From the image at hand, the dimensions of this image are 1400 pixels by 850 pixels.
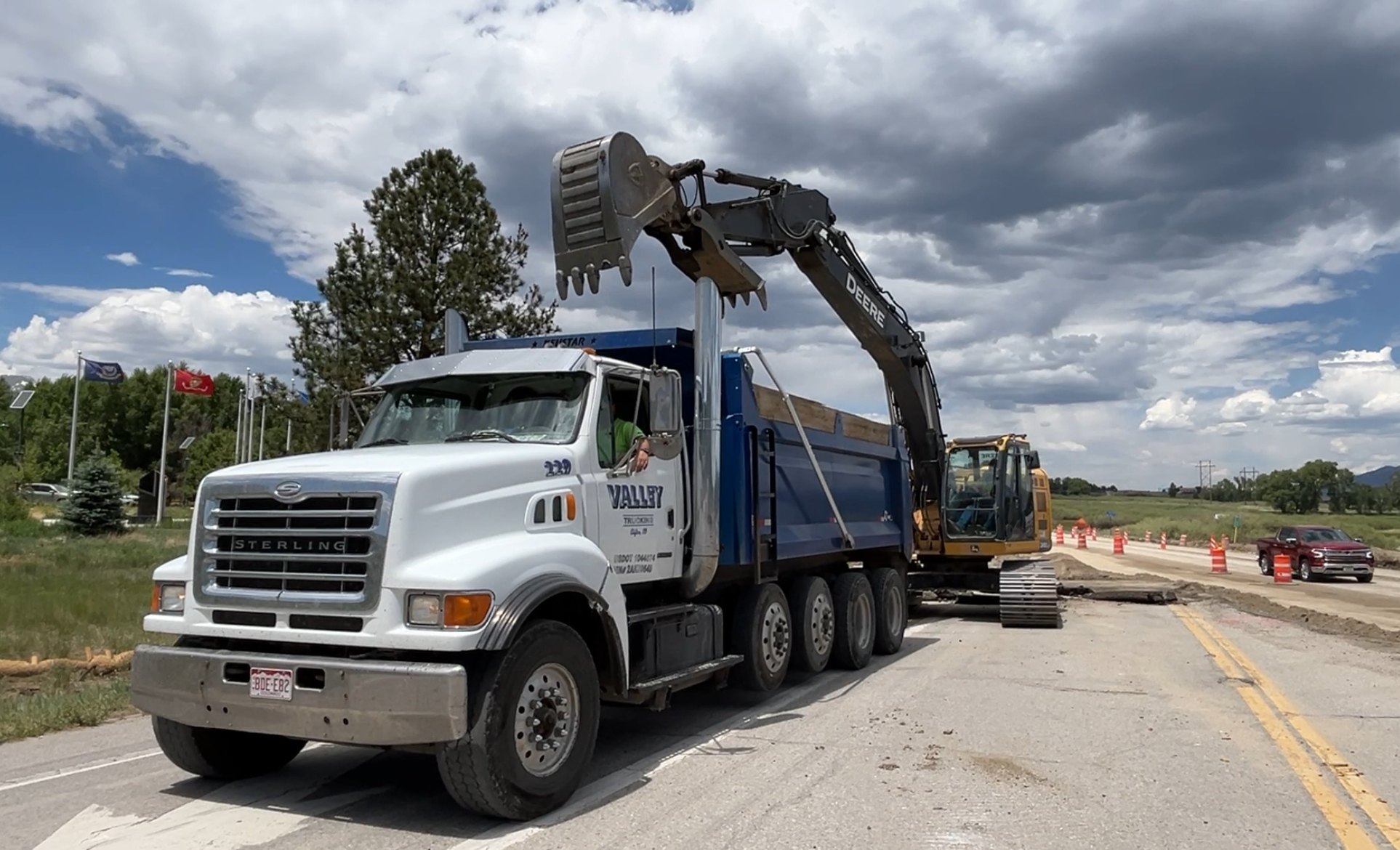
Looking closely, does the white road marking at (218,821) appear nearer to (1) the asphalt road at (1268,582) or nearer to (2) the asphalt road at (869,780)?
(2) the asphalt road at (869,780)

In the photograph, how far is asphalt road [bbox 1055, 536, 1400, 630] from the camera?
→ 1919 cm

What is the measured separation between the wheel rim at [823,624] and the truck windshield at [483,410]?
4.28 meters

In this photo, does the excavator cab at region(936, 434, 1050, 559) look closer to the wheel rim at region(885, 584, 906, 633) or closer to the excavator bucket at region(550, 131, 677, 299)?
the wheel rim at region(885, 584, 906, 633)

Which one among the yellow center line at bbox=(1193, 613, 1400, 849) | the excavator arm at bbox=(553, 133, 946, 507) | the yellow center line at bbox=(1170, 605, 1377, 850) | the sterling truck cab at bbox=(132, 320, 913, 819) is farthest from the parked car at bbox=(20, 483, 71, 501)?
the yellow center line at bbox=(1193, 613, 1400, 849)

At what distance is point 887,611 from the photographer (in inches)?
469

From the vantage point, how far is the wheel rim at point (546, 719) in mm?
5488

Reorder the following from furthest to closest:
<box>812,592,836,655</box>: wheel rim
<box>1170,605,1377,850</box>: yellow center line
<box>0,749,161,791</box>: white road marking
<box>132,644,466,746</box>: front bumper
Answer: <box>812,592,836,655</box>: wheel rim < <box>0,749,161,791</box>: white road marking < <box>1170,605,1377,850</box>: yellow center line < <box>132,644,466,746</box>: front bumper

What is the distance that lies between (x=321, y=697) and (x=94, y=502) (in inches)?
1378

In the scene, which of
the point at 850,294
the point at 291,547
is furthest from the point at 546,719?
the point at 850,294

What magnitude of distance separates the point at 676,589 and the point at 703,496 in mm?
749

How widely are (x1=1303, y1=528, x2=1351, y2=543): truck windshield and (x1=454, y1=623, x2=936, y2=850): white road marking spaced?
23.6m

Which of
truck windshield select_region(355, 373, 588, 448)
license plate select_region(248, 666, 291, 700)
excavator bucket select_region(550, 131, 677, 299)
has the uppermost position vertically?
excavator bucket select_region(550, 131, 677, 299)

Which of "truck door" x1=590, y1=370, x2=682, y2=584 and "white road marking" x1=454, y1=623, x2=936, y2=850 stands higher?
"truck door" x1=590, y1=370, x2=682, y2=584

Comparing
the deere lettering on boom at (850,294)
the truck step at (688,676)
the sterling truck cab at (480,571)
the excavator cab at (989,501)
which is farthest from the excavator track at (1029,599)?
the truck step at (688,676)
